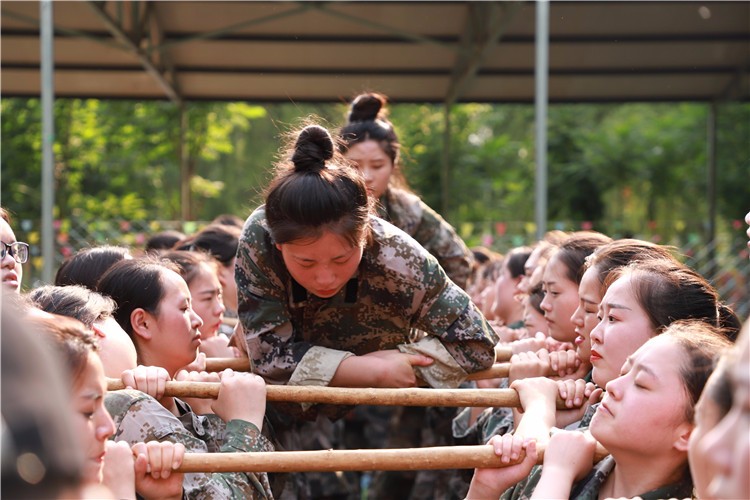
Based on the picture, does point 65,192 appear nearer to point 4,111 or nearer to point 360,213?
point 4,111

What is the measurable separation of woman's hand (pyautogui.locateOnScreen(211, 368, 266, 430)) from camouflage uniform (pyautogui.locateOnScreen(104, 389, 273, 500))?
3 cm

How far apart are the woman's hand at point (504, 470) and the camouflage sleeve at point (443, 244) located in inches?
102

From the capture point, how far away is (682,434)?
2.32 m

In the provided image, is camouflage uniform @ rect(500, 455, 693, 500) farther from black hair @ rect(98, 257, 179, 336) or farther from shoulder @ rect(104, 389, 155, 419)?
black hair @ rect(98, 257, 179, 336)

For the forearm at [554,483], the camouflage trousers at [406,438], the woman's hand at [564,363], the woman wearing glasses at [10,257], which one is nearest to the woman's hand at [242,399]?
the woman wearing glasses at [10,257]

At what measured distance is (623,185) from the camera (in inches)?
696

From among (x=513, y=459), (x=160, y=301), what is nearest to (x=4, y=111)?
(x=160, y=301)

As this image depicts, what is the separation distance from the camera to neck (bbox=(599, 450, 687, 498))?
237cm

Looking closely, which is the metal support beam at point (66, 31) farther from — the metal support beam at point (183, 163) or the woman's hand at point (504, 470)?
the woman's hand at point (504, 470)

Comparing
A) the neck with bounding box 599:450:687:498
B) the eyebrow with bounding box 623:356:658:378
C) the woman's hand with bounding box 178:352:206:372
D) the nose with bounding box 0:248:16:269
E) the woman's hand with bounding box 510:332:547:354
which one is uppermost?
the nose with bounding box 0:248:16:269

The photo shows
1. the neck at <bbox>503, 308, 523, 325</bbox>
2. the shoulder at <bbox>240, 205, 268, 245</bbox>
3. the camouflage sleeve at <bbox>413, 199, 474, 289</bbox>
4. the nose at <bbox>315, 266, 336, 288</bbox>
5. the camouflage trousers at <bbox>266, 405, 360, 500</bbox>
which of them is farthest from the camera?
the neck at <bbox>503, 308, 523, 325</bbox>

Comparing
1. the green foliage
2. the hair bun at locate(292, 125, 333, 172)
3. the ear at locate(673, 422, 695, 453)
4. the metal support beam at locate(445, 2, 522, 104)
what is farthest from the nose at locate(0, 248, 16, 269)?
the green foliage

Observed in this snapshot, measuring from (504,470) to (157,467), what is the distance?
0.83 m

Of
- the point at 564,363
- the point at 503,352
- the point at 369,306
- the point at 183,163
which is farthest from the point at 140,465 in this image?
the point at 183,163
